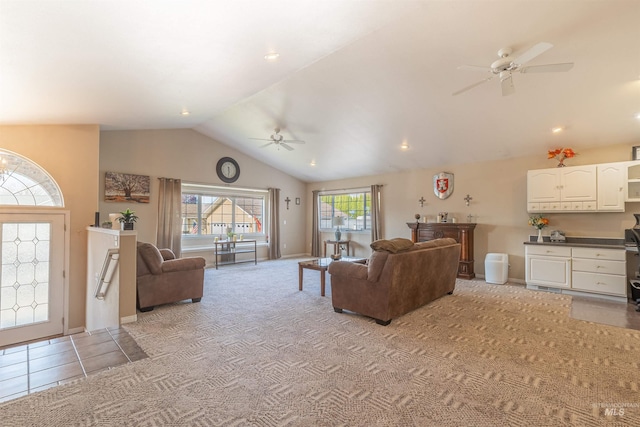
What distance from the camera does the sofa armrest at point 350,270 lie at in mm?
3803

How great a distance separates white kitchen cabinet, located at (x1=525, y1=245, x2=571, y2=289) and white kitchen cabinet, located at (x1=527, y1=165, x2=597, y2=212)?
76 centimetres

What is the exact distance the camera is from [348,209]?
950 cm

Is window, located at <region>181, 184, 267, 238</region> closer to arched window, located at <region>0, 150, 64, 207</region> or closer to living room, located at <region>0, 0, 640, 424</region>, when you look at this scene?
living room, located at <region>0, 0, 640, 424</region>

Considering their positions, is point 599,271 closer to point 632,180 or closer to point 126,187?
point 632,180

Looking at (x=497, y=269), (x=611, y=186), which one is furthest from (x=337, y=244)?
(x=611, y=186)

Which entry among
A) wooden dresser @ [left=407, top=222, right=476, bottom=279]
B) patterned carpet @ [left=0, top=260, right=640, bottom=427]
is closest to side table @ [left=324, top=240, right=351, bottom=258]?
wooden dresser @ [left=407, top=222, right=476, bottom=279]

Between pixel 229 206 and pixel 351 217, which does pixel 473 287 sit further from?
pixel 229 206

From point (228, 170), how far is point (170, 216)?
2069 mm

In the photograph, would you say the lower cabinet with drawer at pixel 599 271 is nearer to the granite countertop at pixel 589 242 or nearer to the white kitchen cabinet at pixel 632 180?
the granite countertop at pixel 589 242

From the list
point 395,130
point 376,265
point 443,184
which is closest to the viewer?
point 376,265

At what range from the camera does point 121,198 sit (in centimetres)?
652

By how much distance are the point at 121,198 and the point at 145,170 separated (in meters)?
0.83

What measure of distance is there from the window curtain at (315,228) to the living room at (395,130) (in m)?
1.57

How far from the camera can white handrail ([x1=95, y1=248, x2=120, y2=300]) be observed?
12.2 ft
